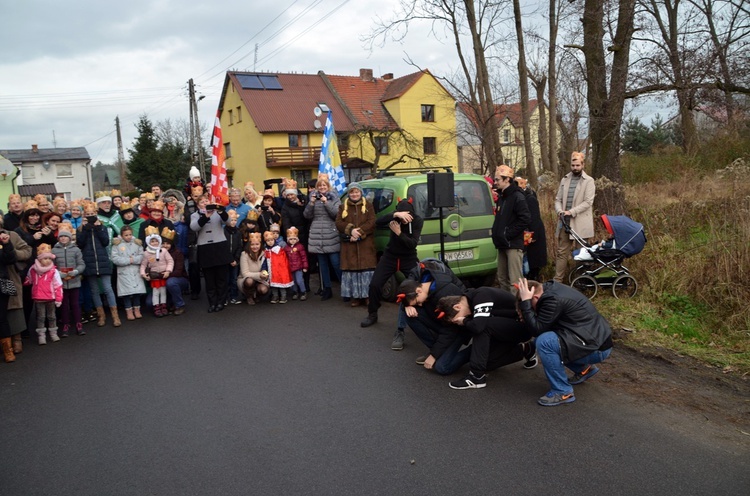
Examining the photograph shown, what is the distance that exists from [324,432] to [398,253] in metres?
3.59

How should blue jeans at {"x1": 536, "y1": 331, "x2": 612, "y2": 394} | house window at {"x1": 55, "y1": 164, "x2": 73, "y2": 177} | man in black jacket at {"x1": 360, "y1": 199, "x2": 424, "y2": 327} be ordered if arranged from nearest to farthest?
blue jeans at {"x1": 536, "y1": 331, "x2": 612, "y2": 394} < man in black jacket at {"x1": 360, "y1": 199, "x2": 424, "y2": 327} < house window at {"x1": 55, "y1": 164, "x2": 73, "y2": 177}

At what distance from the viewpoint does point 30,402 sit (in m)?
5.84

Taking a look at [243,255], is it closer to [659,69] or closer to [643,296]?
[643,296]

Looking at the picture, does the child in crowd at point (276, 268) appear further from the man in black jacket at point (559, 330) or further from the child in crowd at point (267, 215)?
the man in black jacket at point (559, 330)

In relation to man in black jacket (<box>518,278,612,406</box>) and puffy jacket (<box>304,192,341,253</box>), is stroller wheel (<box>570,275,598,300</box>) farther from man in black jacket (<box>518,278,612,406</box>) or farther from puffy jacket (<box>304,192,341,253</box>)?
puffy jacket (<box>304,192,341,253</box>)

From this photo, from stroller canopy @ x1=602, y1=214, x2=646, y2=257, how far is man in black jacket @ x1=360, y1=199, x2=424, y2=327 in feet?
8.84

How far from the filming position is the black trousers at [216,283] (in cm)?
948

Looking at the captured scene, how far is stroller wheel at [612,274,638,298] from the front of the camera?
26.3ft

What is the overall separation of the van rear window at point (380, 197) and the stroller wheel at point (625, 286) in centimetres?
357

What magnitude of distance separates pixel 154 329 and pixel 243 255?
198cm

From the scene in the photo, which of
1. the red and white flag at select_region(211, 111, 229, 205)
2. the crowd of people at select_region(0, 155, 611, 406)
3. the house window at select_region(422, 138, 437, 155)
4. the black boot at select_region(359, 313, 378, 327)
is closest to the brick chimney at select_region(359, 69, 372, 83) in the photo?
the house window at select_region(422, 138, 437, 155)

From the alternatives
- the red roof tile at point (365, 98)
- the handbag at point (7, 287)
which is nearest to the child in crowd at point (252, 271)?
the handbag at point (7, 287)

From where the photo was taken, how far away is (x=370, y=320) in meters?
8.03

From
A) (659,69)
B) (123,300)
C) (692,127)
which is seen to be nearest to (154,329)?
(123,300)
